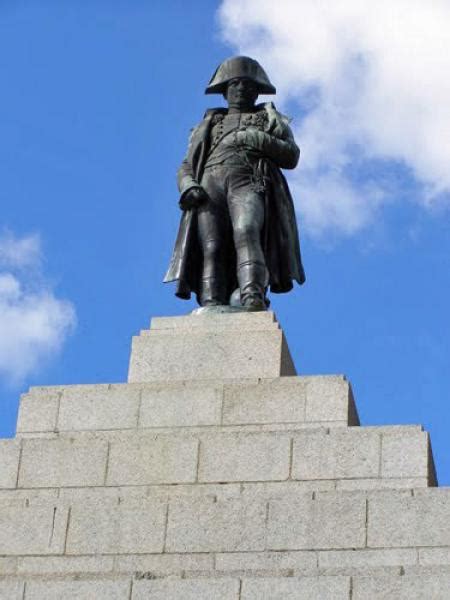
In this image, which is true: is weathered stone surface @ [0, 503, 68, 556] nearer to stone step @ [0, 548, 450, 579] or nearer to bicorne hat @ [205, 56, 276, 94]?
stone step @ [0, 548, 450, 579]

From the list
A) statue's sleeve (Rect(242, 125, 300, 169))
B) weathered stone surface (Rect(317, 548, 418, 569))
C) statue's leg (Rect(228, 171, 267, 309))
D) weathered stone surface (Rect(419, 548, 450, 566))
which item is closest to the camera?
weathered stone surface (Rect(419, 548, 450, 566))

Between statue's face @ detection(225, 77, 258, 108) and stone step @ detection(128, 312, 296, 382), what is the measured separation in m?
3.55

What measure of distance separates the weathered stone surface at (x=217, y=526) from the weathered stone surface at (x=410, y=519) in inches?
49.0

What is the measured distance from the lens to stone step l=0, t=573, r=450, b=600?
703 inches

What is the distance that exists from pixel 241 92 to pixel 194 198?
195 cm

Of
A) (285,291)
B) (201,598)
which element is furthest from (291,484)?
(285,291)

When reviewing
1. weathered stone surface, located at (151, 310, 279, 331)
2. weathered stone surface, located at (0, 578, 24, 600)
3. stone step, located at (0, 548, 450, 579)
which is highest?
weathered stone surface, located at (151, 310, 279, 331)

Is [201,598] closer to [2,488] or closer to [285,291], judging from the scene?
[2,488]

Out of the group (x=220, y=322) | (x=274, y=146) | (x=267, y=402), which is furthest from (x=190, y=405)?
(x=274, y=146)

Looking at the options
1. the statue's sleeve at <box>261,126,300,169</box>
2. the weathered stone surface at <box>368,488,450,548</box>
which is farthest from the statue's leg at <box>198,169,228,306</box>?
the weathered stone surface at <box>368,488,450,548</box>

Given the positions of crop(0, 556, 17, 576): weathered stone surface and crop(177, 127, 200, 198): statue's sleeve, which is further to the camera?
crop(177, 127, 200, 198): statue's sleeve

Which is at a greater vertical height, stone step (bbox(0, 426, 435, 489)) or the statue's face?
the statue's face

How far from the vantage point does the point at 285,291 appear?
80.8ft

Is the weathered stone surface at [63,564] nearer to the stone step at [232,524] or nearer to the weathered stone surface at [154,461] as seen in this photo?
the stone step at [232,524]
